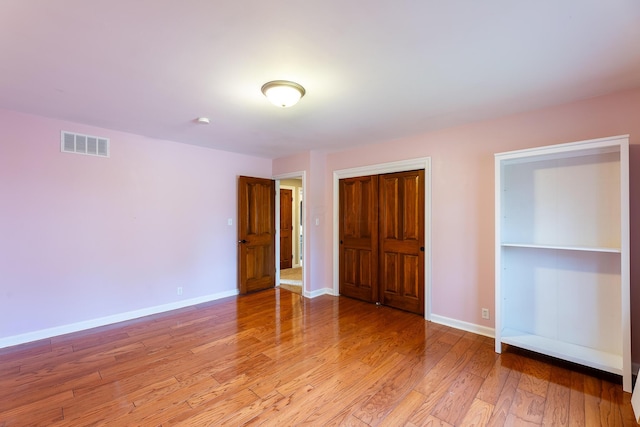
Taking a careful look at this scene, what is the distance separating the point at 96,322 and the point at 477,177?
488 cm

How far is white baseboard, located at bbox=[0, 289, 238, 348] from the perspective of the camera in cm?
287

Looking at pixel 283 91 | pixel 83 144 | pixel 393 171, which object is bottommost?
pixel 393 171

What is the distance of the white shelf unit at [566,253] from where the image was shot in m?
2.25

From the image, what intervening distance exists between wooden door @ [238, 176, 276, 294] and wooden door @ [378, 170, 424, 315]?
2.09m

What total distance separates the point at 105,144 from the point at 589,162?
17.0ft

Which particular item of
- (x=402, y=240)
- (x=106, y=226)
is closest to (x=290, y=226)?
(x=402, y=240)

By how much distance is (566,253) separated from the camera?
2564 mm

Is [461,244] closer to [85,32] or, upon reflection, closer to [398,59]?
[398,59]

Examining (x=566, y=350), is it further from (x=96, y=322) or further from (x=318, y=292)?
(x=96, y=322)

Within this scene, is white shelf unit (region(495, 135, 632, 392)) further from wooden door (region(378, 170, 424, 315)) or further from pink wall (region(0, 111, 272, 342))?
pink wall (region(0, 111, 272, 342))

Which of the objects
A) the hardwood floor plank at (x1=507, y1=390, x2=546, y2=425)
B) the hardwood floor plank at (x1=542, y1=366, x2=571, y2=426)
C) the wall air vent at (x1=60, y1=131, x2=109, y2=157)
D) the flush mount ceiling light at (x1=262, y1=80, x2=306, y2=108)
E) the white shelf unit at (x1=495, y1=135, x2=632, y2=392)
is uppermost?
the flush mount ceiling light at (x1=262, y1=80, x2=306, y2=108)

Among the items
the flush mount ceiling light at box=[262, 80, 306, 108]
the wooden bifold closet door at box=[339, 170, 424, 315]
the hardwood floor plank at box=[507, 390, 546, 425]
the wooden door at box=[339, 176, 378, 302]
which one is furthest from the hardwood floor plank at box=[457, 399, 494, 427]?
the flush mount ceiling light at box=[262, 80, 306, 108]

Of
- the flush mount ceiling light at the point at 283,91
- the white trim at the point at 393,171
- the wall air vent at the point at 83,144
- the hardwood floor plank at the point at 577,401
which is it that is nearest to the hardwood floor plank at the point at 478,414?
the hardwood floor plank at the point at 577,401

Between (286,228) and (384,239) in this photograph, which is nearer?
(384,239)
